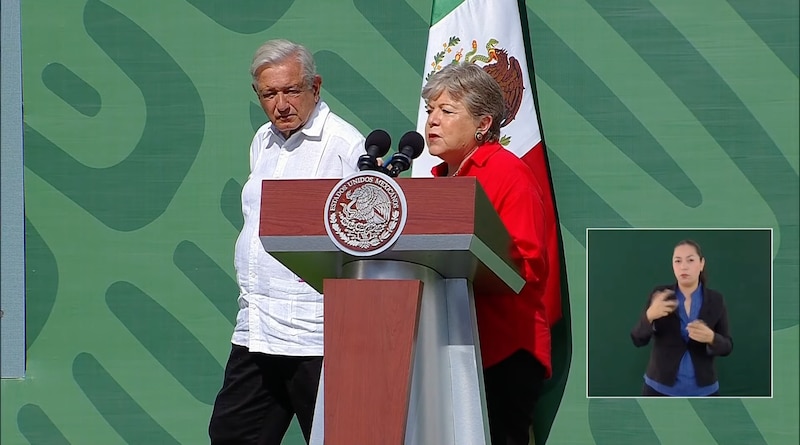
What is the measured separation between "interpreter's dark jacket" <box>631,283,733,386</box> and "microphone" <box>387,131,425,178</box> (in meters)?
1.47

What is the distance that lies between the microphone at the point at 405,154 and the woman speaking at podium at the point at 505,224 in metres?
0.16

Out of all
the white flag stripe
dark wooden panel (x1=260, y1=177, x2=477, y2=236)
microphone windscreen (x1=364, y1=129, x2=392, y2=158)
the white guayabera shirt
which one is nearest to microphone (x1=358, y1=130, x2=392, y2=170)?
microphone windscreen (x1=364, y1=129, x2=392, y2=158)

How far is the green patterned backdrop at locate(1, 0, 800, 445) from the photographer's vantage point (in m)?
3.78

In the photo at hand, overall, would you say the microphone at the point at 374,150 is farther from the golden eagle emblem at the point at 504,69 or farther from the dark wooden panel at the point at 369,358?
the golden eagle emblem at the point at 504,69

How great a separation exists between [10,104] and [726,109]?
2.40m

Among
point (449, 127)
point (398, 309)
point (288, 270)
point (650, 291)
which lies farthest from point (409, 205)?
point (650, 291)

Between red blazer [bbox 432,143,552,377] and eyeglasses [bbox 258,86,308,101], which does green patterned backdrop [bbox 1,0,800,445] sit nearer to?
eyeglasses [bbox 258,86,308,101]

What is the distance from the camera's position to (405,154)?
2.58 m

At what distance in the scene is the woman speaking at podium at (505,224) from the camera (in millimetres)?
2711

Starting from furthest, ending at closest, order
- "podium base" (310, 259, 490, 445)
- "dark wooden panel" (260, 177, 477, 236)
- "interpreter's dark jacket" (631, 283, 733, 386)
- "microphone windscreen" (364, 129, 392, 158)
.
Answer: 1. "interpreter's dark jacket" (631, 283, 733, 386)
2. "microphone windscreen" (364, 129, 392, 158)
3. "podium base" (310, 259, 490, 445)
4. "dark wooden panel" (260, 177, 477, 236)

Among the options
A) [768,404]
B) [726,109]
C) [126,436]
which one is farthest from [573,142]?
[126,436]

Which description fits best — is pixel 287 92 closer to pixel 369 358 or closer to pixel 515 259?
pixel 515 259

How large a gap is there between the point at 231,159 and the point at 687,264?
1539mm

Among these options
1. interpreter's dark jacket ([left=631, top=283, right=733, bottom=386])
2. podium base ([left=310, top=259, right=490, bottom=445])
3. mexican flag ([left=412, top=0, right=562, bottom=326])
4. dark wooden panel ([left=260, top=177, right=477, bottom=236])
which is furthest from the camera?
interpreter's dark jacket ([left=631, top=283, right=733, bottom=386])
